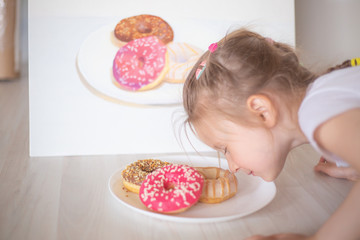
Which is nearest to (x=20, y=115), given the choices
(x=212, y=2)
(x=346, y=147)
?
(x=212, y=2)

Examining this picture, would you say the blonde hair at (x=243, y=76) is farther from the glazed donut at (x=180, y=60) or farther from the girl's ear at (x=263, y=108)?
the glazed donut at (x=180, y=60)

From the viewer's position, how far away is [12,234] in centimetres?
101

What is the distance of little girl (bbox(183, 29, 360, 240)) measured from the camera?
0.88m

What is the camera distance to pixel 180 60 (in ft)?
5.05

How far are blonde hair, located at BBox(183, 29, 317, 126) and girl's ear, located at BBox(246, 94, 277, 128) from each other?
2cm

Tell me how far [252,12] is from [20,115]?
3.47ft

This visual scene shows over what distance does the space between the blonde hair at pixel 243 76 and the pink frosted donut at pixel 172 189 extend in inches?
6.2

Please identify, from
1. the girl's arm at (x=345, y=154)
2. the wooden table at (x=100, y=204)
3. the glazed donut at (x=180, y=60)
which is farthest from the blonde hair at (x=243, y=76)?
the glazed donut at (x=180, y=60)

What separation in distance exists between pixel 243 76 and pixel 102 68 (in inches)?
26.1

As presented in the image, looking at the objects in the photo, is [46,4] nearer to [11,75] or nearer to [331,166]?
[331,166]

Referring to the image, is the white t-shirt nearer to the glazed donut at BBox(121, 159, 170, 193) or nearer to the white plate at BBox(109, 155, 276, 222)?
the white plate at BBox(109, 155, 276, 222)

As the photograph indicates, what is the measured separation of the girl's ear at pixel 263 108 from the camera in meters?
0.96

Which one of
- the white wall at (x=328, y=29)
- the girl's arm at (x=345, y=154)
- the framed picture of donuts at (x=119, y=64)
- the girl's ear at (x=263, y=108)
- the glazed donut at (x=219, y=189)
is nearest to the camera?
the girl's arm at (x=345, y=154)

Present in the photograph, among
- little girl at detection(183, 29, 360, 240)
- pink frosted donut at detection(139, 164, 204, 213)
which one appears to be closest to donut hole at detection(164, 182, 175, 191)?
pink frosted donut at detection(139, 164, 204, 213)
